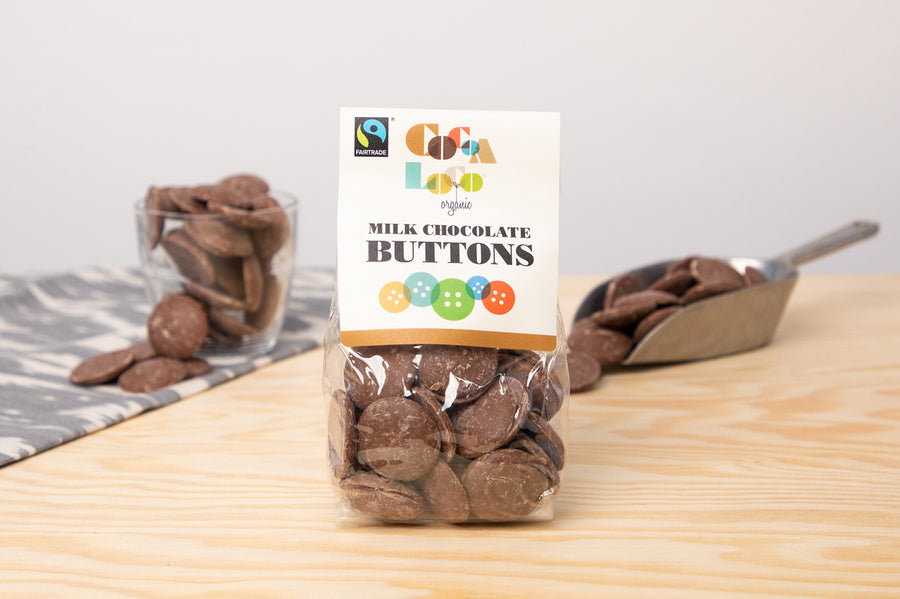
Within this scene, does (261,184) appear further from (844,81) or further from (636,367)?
(844,81)

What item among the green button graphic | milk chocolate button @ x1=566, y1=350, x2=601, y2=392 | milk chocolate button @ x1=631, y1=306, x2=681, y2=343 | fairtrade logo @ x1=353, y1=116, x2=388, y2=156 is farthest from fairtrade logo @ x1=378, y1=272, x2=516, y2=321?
milk chocolate button @ x1=631, y1=306, x2=681, y2=343

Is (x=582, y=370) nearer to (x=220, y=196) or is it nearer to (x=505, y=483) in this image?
(x=505, y=483)

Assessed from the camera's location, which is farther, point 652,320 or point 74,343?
point 74,343

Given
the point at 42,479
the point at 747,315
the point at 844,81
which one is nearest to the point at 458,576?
the point at 42,479

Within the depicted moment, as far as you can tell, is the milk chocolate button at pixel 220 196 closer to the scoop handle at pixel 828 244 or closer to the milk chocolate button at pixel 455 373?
the milk chocolate button at pixel 455 373

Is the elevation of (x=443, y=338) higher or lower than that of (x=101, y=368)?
higher

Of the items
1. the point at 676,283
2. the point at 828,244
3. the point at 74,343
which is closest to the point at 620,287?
the point at 676,283

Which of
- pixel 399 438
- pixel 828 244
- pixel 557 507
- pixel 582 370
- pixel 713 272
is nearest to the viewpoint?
pixel 399 438


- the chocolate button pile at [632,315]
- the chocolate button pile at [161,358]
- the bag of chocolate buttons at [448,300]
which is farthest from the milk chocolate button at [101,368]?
the chocolate button pile at [632,315]
